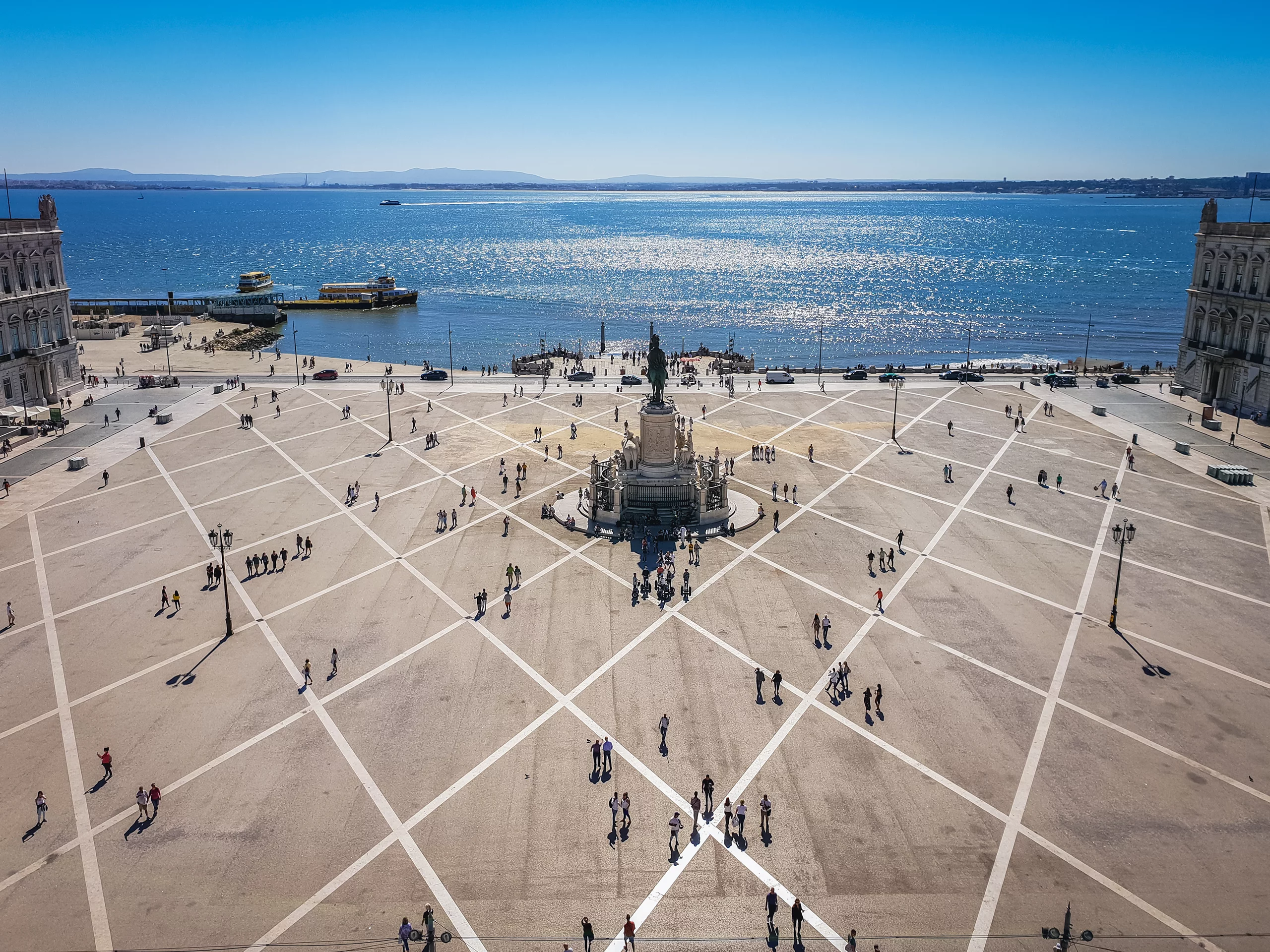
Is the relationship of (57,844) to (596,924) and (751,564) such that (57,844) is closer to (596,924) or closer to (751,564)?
(596,924)

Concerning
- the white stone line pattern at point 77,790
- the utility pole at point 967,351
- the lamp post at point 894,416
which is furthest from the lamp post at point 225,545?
the utility pole at point 967,351

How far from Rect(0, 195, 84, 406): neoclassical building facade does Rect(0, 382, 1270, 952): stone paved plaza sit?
2000 centimetres

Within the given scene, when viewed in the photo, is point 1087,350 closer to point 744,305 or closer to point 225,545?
point 744,305

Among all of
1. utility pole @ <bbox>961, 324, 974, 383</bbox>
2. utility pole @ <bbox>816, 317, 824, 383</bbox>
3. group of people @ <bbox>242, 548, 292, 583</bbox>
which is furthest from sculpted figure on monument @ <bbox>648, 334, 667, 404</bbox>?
utility pole @ <bbox>961, 324, 974, 383</bbox>

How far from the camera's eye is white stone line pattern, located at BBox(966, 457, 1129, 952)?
736 inches

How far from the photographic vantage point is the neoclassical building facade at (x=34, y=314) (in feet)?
193

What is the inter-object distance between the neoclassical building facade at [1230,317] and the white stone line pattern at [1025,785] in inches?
1343

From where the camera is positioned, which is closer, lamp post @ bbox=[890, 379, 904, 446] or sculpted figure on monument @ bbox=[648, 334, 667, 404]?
sculpted figure on monument @ bbox=[648, 334, 667, 404]

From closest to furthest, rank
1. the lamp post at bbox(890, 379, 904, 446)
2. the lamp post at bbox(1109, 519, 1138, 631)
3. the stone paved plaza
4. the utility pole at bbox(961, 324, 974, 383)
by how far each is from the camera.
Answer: the stone paved plaza, the lamp post at bbox(1109, 519, 1138, 631), the lamp post at bbox(890, 379, 904, 446), the utility pole at bbox(961, 324, 974, 383)

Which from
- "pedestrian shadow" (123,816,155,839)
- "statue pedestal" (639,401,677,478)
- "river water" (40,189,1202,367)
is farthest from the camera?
"river water" (40,189,1202,367)

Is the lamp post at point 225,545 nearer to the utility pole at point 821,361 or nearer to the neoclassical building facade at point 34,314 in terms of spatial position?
the neoclassical building facade at point 34,314

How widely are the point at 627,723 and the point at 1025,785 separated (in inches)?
415

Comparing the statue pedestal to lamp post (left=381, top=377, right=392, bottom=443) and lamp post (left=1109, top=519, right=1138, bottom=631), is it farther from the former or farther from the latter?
lamp post (left=381, top=377, right=392, bottom=443)

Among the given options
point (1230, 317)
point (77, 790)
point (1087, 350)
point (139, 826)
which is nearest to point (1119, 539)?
point (139, 826)
